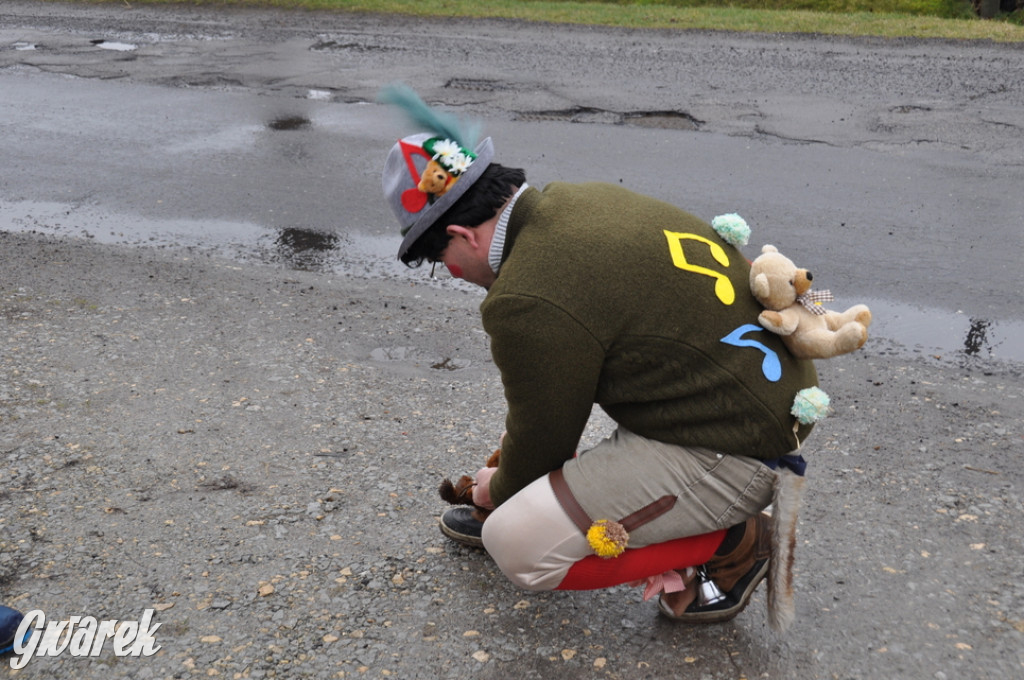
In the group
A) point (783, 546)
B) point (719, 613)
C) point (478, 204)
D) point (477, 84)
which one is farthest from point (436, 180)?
point (477, 84)

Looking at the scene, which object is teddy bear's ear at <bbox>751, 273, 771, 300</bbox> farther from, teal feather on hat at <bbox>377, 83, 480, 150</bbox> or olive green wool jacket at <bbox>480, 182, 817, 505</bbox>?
teal feather on hat at <bbox>377, 83, 480, 150</bbox>

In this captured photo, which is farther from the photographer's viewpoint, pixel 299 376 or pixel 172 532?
pixel 299 376

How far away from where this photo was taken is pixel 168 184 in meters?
6.70

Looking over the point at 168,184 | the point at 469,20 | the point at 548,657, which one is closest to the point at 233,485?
the point at 548,657

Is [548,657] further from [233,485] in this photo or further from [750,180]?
[750,180]

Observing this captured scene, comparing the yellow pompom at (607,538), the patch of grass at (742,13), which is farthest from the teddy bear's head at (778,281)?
the patch of grass at (742,13)

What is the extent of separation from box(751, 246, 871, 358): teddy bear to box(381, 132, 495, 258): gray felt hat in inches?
29.2

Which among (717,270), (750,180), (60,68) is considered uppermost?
(717,270)

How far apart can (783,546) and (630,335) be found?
2.22 feet

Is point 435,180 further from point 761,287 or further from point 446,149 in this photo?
point 761,287

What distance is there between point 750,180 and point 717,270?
4.33 metres

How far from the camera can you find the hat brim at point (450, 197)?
7.99 feet

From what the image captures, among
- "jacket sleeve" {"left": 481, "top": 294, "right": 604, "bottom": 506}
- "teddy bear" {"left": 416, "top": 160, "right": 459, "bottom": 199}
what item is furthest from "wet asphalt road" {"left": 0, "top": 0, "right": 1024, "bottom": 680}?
"teddy bear" {"left": 416, "top": 160, "right": 459, "bottom": 199}

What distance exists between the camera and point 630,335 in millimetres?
2334
